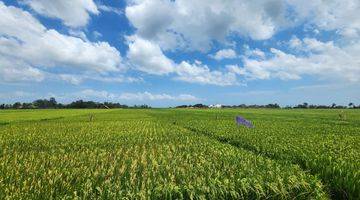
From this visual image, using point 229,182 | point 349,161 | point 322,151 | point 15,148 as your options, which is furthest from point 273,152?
point 15,148

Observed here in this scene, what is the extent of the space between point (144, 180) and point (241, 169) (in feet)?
8.80

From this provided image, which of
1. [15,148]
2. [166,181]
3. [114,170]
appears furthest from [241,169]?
[15,148]

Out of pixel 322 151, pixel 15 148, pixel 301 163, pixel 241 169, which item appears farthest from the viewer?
pixel 15 148

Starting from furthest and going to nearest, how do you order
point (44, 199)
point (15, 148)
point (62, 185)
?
point (15, 148) < point (62, 185) < point (44, 199)

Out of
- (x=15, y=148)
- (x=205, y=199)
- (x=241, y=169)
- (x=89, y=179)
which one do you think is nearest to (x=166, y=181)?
(x=205, y=199)

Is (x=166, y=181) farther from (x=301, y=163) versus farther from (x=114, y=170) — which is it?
(x=301, y=163)

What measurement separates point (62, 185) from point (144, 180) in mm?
1764

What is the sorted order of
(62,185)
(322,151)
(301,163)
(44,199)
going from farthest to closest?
(322,151), (301,163), (62,185), (44,199)

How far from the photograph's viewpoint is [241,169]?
386 inches

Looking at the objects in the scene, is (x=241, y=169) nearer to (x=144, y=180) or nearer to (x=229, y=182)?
(x=229, y=182)

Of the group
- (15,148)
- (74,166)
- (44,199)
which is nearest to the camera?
(44,199)

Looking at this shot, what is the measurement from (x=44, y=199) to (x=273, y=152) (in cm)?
872

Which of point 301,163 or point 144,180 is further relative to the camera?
point 301,163

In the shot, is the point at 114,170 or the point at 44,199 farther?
the point at 114,170
